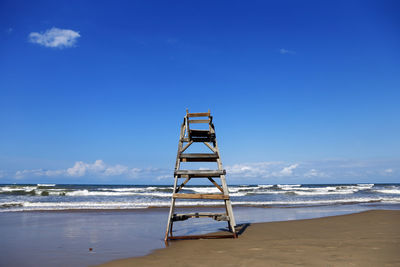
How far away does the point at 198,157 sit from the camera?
25.9ft

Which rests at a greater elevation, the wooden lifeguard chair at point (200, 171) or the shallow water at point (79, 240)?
the wooden lifeguard chair at point (200, 171)

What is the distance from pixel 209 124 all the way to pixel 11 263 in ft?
17.4

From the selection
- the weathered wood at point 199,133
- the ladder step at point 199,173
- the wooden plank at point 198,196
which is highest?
the weathered wood at point 199,133

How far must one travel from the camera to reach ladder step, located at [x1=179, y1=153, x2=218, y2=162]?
785cm

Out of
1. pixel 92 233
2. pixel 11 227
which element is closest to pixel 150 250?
pixel 92 233

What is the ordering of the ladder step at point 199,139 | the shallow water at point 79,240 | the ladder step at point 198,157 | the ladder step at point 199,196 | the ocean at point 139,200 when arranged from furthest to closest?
the ocean at point 139,200, the ladder step at point 199,139, the ladder step at point 198,157, the ladder step at point 199,196, the shallow water at point 79,240

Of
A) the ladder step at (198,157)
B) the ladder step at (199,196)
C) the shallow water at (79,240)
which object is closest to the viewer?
the shallow water at (79,240)

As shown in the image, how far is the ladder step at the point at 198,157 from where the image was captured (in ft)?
25.7

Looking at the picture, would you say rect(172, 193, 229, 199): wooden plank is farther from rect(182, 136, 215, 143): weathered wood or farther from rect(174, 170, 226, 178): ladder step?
rect(182, 136, 215, 143): weathered wood

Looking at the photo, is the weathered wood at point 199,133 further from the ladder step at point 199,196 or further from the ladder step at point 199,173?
the ladder step at point 199,196

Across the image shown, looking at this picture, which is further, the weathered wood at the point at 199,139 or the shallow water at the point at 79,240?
the weathered wood at the point at 199,139

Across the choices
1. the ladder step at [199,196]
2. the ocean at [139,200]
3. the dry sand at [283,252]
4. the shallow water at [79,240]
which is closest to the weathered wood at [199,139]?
the ladder step at [199,196]

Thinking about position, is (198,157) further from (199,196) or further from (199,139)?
(199,196)

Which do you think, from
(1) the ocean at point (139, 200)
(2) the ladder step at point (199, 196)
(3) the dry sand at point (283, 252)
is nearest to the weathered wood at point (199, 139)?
(2) the ladder step at point (199, 196)
